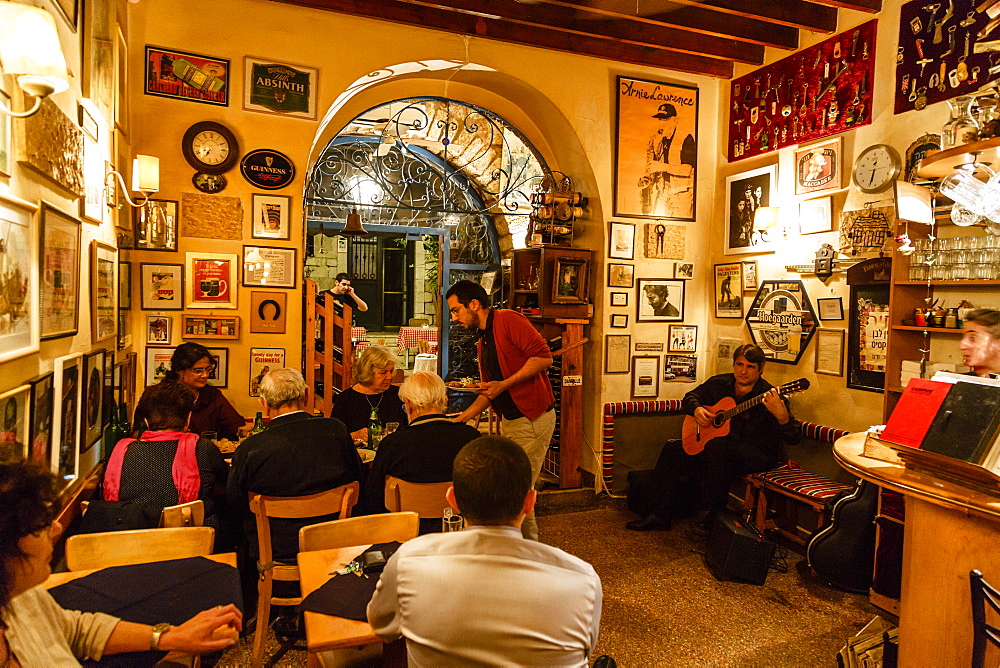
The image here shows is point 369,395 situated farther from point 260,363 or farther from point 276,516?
point 276,516

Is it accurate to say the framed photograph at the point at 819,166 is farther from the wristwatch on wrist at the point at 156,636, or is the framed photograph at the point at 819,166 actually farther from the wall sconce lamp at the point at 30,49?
the wristwatch on wrist at the point at 156,636

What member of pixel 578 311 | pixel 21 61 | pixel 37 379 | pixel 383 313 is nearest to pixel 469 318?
pixel 578 311

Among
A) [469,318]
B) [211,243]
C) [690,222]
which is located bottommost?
[469,318]

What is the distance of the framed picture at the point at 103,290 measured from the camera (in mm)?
2973

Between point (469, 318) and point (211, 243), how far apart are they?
186 centimetres

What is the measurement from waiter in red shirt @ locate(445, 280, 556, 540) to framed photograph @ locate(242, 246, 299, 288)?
1270 millimetres

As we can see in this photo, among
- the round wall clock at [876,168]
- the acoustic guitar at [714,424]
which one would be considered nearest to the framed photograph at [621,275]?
the acoustic guitar at [714,424]

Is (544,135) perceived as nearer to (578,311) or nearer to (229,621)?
(578,311)

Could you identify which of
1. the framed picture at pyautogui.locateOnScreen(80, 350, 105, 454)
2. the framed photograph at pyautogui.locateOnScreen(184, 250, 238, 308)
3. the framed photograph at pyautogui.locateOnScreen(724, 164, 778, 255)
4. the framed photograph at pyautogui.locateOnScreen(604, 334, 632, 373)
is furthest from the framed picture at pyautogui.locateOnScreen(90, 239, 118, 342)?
the framed photograph at pyautogui.locateOnScreen(724, 164, 778, 255)

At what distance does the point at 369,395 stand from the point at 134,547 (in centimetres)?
209

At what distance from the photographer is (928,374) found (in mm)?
3857

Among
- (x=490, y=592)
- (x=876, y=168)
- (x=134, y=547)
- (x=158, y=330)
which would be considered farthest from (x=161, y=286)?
(x=876, y=168)

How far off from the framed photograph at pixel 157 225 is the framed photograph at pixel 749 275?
4429mm

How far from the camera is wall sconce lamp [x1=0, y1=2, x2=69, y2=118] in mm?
1642
